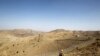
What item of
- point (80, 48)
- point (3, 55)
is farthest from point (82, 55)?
point (3, 55)

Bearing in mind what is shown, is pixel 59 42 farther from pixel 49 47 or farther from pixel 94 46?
pixel 94 46

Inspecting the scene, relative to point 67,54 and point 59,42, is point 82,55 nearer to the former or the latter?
point 67,54

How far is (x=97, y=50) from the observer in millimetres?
28578

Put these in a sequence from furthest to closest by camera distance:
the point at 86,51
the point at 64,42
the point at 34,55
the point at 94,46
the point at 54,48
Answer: the point at 64,42, the point at 54,48, the point at 34,55, the point at 94,46, the point at 86,51

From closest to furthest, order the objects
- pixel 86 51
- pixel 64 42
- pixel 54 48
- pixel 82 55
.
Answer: pixel 82 55
pixel 86 51
pixel 54 48
pixel 64 42

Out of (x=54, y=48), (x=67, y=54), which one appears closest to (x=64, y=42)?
(x=54, y=48)

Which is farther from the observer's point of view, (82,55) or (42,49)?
(42,49)

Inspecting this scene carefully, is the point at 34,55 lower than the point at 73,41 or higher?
lower

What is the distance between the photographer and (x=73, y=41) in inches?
1528

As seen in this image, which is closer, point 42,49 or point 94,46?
point 94,46

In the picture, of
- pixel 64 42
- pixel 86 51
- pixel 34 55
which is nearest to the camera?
pixel 86 51

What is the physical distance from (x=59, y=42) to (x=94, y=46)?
11.3m

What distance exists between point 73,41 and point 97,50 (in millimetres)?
10729

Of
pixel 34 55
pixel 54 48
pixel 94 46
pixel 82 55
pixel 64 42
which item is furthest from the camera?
pixel 64 42
